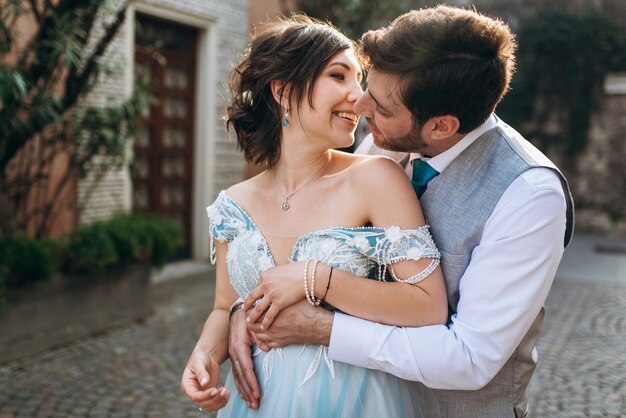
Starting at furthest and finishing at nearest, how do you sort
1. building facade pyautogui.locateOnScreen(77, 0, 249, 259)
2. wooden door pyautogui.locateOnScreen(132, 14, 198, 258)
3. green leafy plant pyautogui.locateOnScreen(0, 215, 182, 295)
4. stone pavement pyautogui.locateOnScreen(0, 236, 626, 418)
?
wooden door pyautogui.locateOnScreen(132, 14, 198, 258) < building facade pyautogui.locateOnScreen(77, 0, 249, 259) < green leafy plant pyautogui.locateOnScreen(0, 215, 182, 295) < stone pavement pyautogui.locateOnScreen(0, 236, 626, 418)

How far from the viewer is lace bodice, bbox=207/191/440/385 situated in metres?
1.69

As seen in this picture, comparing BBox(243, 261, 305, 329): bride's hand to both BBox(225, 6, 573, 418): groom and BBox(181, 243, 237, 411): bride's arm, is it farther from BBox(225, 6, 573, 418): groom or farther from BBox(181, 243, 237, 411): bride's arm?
BBox(181, 243, 237, 411): bride's arm

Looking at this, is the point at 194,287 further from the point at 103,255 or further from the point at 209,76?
the point at 209,76

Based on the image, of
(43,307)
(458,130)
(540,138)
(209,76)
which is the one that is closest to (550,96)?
(540,138)

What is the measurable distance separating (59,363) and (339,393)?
12.5ft

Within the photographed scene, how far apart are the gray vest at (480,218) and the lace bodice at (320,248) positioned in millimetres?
66

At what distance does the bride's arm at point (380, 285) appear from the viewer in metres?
1.66

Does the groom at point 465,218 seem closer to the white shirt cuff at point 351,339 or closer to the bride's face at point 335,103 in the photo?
the white shirt cuff at point 351,339

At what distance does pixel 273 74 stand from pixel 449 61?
2.15 feet

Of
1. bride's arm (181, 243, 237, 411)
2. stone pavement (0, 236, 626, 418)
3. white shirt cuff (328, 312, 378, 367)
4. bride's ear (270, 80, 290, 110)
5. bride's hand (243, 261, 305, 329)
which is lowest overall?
stone pavement (0, 236, 626, 418)

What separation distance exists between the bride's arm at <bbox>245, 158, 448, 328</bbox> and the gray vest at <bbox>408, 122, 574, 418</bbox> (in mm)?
63

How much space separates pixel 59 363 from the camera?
16.0 ft

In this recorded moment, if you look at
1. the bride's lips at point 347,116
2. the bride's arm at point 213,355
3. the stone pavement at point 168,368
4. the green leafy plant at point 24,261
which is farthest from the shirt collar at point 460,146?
the green leafy plant at point 24,261

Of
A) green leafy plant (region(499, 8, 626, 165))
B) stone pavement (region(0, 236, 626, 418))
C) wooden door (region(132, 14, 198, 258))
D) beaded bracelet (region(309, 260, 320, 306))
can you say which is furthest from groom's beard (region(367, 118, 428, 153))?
green leafy plant (region(499, 8, 626, 165))
